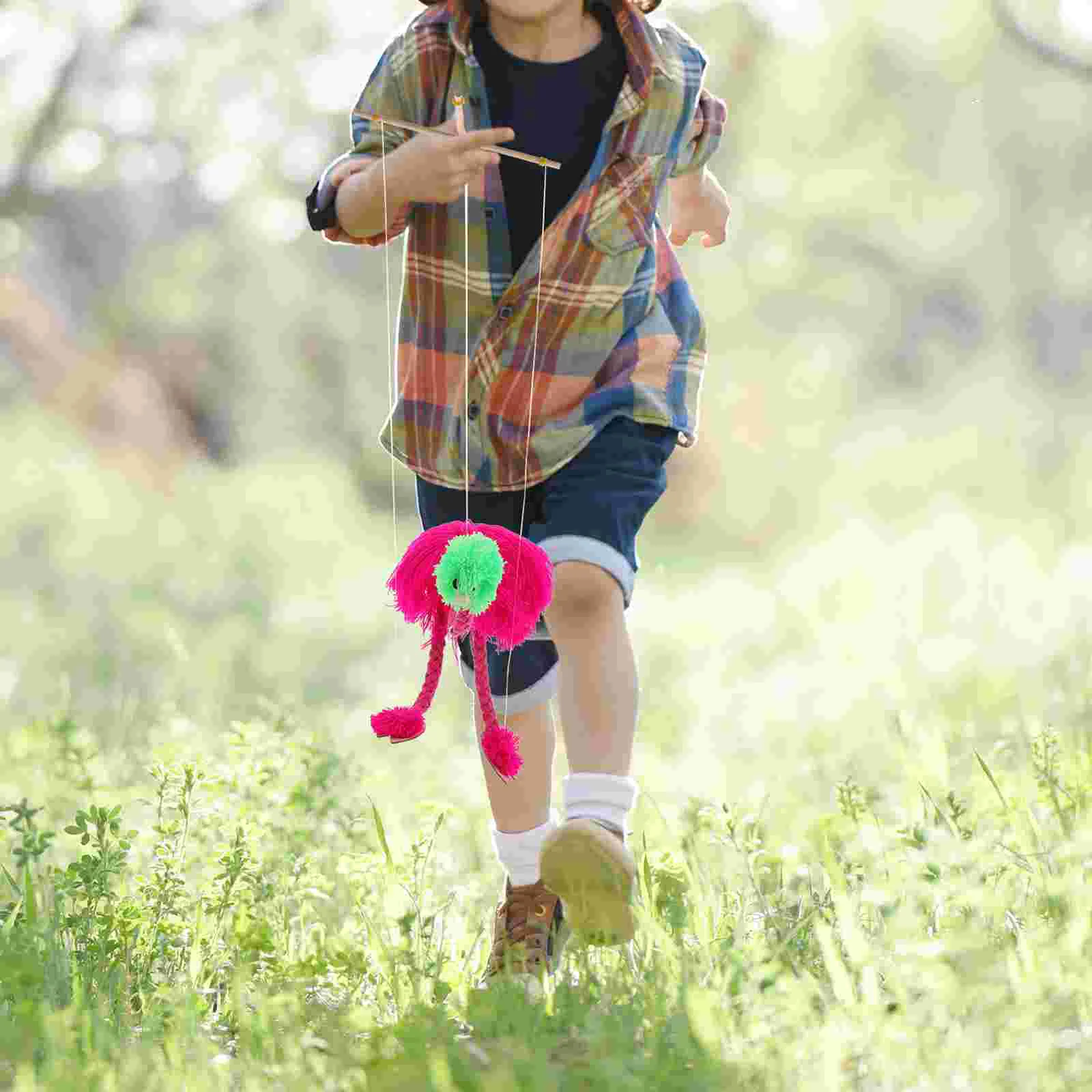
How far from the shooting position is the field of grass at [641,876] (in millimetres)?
2207

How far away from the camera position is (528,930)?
10.4ft

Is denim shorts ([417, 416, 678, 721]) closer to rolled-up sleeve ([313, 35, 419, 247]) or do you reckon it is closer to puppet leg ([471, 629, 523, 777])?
puppet leg ([471, 629, 523, 777])

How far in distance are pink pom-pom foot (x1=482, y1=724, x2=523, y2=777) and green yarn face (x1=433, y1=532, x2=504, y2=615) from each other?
7.1 inches

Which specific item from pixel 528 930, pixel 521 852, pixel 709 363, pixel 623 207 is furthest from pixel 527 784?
pixel 709 363

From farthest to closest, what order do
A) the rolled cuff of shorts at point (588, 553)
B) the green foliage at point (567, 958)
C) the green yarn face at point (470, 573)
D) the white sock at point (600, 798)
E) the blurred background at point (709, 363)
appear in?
the blurred background at point (709, 363), the rolled cuff of shorts at point (588, 553), the white sock at point (600, 798), the green yarn face at point (470, 573), the green foliage at point (567, 958)

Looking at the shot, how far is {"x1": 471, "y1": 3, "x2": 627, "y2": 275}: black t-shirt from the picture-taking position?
10.5ft

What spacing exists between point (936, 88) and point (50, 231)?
27.3ft

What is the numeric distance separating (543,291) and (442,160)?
366 millimetres

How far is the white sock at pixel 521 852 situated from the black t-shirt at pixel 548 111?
1.03 meters

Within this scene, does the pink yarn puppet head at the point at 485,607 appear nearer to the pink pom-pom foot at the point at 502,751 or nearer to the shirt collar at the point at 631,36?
the pink pom-pom foot at the point at 502,751

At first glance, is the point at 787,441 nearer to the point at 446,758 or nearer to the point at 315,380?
the point at 315,380

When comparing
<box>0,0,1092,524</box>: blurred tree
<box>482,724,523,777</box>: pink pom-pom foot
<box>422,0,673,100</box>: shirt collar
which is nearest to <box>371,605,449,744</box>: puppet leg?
<box>482,724,523,777</box>: pink pom-pom foot

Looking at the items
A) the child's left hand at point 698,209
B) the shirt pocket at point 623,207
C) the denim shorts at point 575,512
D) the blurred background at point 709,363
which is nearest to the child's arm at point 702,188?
the child's left hand at point 698,209

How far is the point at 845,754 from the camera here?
16.8ft
